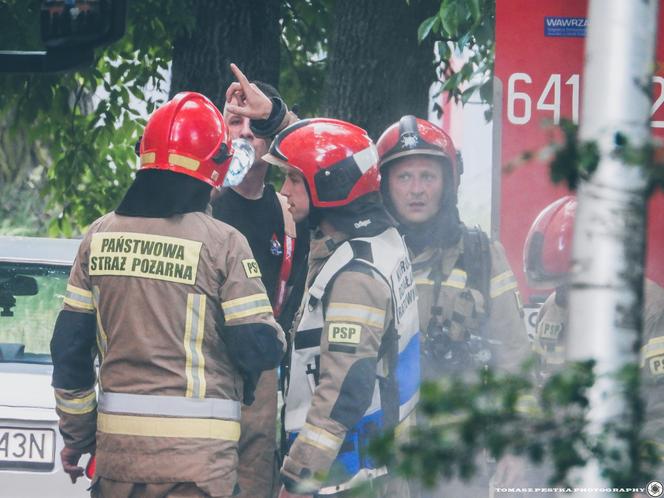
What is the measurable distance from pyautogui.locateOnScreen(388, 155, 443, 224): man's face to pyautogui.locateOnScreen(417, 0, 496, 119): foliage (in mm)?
1667

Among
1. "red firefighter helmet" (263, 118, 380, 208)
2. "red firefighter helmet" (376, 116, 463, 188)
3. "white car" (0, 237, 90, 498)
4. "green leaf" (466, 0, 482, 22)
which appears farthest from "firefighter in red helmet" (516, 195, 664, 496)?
"white car" (0, 237, 90, 498)

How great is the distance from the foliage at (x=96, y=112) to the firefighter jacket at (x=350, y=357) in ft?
13.1

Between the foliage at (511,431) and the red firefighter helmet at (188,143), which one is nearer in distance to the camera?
the foliage at (511,431)

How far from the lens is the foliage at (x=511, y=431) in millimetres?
1729

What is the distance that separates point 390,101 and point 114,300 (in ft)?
13.1

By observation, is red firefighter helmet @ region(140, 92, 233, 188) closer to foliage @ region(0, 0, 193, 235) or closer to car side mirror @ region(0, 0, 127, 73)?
car side mirror @ region(0, 0, 127, 73)

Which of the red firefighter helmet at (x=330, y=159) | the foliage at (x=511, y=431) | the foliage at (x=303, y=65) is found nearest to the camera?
the foliage at (x=511, y=431)

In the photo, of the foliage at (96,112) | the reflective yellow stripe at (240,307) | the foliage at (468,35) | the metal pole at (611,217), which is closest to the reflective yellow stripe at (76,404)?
the reflective yellow stripe at (240,307)

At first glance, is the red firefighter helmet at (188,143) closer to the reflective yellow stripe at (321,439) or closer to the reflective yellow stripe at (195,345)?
the reflective yellow stripe at (195,345)

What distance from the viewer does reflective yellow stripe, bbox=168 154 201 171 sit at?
442 centimetres

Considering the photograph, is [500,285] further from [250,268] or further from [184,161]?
[184,161]

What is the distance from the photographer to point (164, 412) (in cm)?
424

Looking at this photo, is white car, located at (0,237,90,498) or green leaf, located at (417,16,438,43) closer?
white car, located at (0,237,90,498)

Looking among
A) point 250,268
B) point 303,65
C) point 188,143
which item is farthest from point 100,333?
point 303,65
